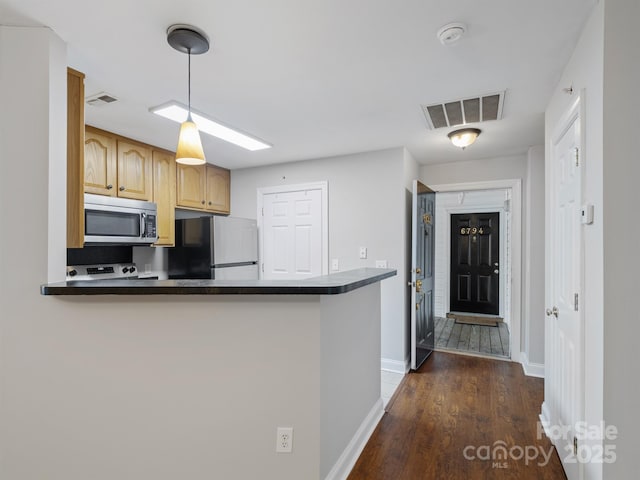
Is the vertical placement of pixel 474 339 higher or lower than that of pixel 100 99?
lower

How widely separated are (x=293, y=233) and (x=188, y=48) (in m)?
2.59

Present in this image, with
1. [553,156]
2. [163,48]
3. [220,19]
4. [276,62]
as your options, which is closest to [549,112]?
[553,156]

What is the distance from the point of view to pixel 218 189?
4258 mm

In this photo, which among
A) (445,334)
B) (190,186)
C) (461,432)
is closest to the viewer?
Result: (461,432)

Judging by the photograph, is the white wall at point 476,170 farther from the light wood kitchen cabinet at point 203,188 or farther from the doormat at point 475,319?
the doormat at point 475,319

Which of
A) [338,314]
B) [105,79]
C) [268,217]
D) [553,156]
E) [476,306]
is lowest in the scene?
[476,306]

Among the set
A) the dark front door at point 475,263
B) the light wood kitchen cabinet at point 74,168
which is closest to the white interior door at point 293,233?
the light wood kitchen cabinet at point 74,168

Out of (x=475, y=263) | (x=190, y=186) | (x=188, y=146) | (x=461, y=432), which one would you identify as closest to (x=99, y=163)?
(x=190, y=186)

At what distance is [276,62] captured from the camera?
1835mm

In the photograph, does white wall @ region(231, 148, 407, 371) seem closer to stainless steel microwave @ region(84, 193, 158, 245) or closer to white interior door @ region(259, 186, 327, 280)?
white interior door @ region(259, 186, 327, 280)

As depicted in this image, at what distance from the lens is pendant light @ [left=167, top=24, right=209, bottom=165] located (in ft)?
5.08

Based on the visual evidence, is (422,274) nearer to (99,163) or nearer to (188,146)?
(188,146)

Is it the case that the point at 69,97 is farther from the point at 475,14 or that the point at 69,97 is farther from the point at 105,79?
the point at 475,14
